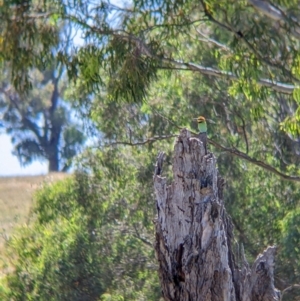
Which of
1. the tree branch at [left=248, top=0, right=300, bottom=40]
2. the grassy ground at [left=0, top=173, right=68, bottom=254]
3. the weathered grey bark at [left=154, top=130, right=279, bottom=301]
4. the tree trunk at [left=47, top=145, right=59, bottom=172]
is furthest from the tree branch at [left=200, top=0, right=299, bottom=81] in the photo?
the tree trunk at [left=47, top=145, right=59, bottom=172]

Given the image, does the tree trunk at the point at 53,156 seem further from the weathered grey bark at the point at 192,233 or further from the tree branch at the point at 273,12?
the weathered grey bark at the point at 192,233

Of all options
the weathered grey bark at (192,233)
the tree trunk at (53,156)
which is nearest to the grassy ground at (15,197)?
the tree trunk at (53,156)

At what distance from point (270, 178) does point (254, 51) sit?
11.9ft

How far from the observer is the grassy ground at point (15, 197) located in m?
19.8

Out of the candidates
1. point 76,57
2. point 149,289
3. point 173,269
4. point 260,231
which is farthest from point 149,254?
point 173,269

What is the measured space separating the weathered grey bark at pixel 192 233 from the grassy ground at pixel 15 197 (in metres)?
12.6

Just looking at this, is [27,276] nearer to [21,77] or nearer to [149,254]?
[149,254]

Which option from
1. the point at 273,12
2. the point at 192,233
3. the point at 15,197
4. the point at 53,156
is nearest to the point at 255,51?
the point at 273,12

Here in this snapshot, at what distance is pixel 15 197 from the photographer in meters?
23.3

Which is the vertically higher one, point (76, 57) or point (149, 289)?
point (76, 57)

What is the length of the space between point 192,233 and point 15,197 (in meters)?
18.3

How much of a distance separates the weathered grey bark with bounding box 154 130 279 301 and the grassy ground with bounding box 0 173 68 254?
496 inches

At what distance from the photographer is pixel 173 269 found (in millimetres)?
5441

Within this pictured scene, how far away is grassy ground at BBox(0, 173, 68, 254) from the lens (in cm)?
1983
